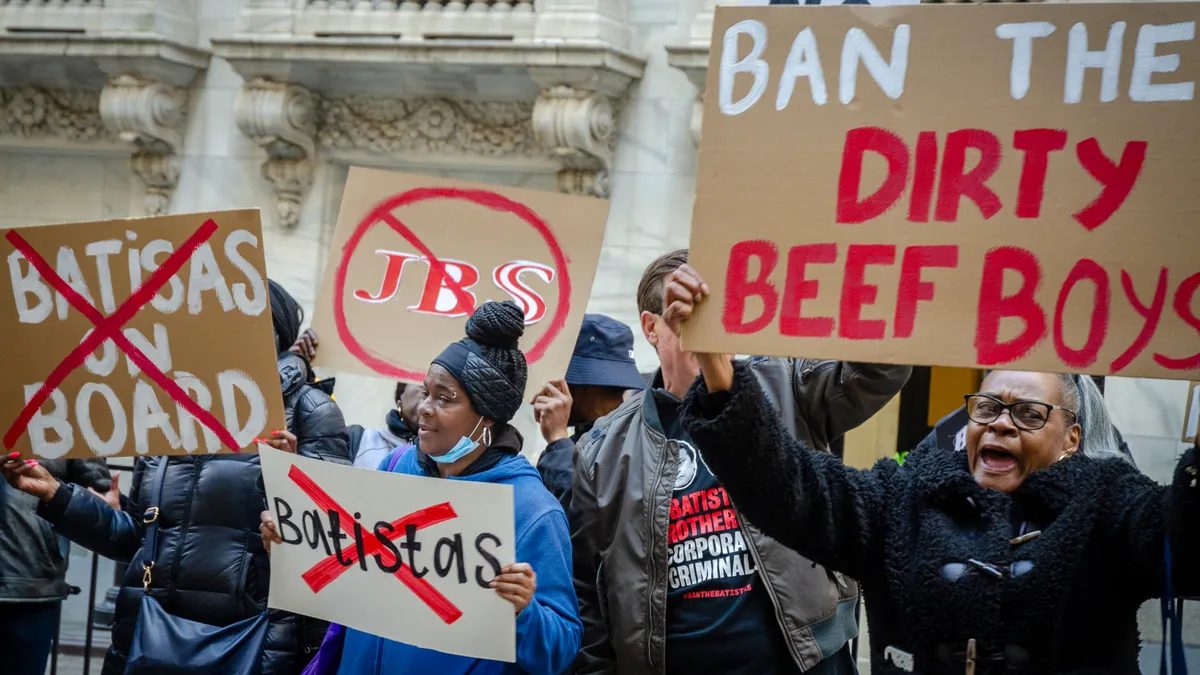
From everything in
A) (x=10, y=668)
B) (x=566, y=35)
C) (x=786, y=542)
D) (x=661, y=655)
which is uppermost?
(x=566, y=35)

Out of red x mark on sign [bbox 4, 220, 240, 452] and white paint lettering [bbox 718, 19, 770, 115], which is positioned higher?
white paint lettering [bbox 718, 19, 770, 115]

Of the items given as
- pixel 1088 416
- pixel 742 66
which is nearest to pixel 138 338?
pixel 742 66

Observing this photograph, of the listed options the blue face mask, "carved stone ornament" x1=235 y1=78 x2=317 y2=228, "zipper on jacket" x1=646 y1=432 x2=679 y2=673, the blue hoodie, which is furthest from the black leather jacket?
"carved stone ornament" x1=235 y1=78 x2=317 y2=228

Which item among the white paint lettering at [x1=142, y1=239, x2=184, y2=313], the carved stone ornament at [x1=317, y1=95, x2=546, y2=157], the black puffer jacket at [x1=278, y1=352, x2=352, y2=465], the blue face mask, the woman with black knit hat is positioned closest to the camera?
the woman with black knit hat

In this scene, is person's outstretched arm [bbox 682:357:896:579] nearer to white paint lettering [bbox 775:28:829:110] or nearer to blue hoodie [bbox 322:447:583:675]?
white paint lettering [bbox 775:28:829:110]

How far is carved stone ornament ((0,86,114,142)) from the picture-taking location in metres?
10.4

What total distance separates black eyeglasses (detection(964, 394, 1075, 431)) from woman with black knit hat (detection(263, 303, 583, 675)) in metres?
0.94

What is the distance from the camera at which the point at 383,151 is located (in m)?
9.88

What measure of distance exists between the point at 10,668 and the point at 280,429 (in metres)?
1.66

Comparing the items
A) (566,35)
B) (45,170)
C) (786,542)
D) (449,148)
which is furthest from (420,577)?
(45,170)

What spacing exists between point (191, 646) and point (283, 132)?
6.18 metres

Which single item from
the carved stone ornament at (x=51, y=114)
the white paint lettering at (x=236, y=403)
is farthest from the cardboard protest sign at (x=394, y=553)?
the carved stone ornament at (x=51, y=114)

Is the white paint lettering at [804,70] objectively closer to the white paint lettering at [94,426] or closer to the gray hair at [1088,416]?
the gray hair at [1088,416]

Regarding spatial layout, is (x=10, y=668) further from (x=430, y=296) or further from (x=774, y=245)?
(x=774, y=245)
